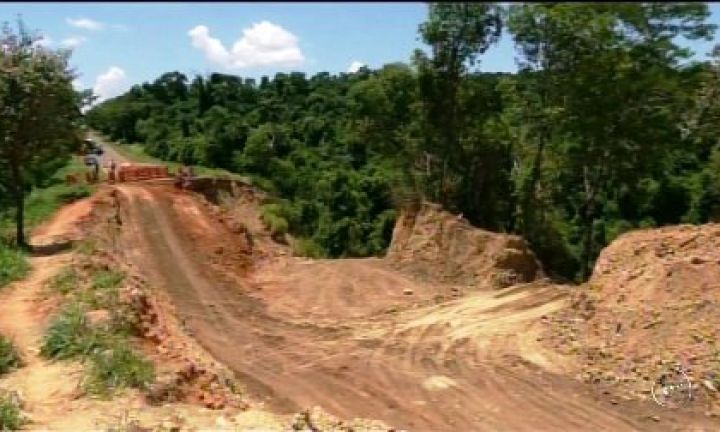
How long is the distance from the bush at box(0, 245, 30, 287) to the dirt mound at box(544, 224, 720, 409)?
407 inches

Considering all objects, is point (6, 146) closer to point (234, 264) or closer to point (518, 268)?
point (234, 264)

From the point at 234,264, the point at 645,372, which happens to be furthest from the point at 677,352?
the point at 234,264

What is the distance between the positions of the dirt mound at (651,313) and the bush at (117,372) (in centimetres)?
729

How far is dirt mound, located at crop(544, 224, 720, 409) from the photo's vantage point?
42.1 ft

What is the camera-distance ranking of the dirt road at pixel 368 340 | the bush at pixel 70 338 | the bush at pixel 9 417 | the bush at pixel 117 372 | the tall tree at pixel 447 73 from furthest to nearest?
the tall tree at pixel 447 73 < the dirt road at pixel 368 340 < the bush at pixel 70 338 < the bush at pixel 117 372 < the bush at pixel 9 417

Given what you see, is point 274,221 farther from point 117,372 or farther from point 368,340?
point 117,372

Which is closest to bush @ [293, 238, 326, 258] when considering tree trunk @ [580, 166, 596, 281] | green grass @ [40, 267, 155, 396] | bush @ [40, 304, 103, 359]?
tree trunk @ [580, 166, 596, 281]

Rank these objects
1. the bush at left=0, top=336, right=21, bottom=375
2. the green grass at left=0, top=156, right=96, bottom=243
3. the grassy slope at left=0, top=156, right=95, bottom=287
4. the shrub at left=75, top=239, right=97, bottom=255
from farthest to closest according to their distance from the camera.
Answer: the green grass at left=0, top=156, right=96, bottom=243, the shrub at left=75, top=239, right=97, bottom=255, the grassy slope at left=0, top=156, right=95, bottom=287, the bush at left=0, top=336, right=21, bottom=375

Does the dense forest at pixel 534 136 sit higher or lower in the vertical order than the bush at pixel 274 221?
higher

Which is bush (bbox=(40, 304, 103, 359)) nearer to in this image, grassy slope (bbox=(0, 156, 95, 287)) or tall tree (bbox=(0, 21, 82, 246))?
grassy slope (bbox=(0, 156, 95, 287))

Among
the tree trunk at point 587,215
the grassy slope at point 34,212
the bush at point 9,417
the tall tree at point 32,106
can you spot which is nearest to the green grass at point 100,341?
the bush at point 9,417

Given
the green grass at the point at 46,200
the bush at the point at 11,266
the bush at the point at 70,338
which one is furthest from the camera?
the green grass at the point at 46,200

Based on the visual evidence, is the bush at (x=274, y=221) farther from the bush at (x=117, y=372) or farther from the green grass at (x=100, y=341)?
the bush at (x=117, y=372)

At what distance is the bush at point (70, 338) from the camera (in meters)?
10.5
